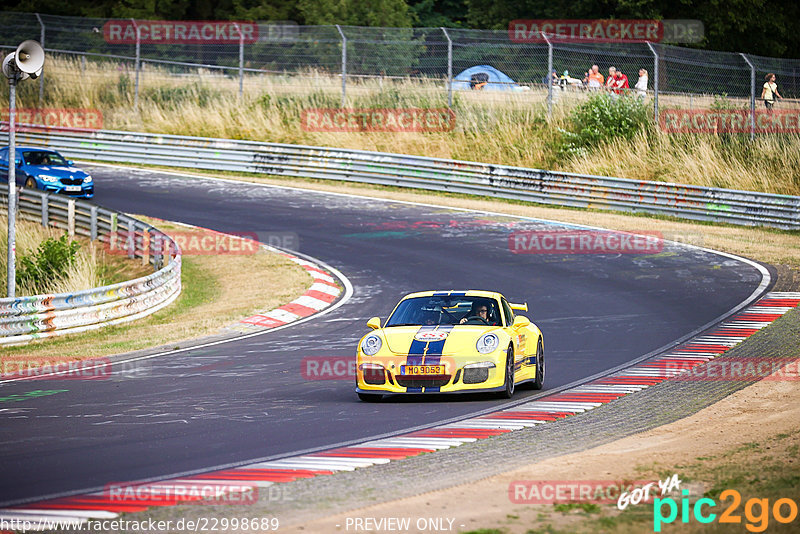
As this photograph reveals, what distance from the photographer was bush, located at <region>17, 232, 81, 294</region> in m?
21.9

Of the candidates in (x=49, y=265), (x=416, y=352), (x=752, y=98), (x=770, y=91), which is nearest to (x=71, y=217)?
(x=49, y=265)

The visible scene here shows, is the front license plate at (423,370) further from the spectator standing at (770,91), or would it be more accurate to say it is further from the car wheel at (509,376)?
the spectator standing at (770,91)

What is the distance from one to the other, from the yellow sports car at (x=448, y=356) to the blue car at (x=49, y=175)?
777 inches

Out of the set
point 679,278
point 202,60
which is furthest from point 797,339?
point 202,60

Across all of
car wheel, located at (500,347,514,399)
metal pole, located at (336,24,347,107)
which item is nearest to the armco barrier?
car wheel, located at (500,347,514,399)

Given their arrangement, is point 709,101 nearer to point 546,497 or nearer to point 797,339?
point 797,339

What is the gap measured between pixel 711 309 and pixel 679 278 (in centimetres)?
289

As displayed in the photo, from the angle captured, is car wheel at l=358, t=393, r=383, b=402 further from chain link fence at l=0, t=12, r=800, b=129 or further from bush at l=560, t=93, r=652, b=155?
bush at l=560, t=93, r=652, b=155

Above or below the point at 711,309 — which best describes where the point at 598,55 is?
above

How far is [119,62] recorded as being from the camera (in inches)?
1622

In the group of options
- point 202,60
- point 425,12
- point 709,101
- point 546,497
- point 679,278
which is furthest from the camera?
point 425,12

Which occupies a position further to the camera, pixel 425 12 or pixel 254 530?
pixel 425 12

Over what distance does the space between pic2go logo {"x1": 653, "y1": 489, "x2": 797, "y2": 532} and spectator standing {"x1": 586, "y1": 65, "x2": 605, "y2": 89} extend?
27390 millimetres

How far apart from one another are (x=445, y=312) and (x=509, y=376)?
129 centimetres
